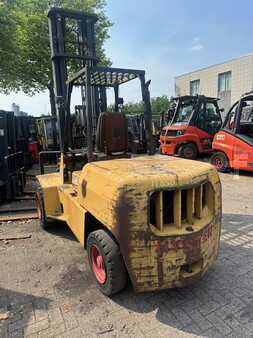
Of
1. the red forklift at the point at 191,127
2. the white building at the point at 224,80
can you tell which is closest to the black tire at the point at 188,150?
the red forklift at the point at 191,127

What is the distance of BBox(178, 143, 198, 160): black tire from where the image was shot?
38.8ft

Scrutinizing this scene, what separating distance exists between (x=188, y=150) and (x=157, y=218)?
9656 millimetres

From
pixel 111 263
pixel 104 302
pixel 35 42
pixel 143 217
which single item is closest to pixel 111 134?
pixel 143 217

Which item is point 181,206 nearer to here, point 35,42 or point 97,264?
point 97,264

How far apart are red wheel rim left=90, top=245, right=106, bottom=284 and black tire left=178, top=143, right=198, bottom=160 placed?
→ 922 cm

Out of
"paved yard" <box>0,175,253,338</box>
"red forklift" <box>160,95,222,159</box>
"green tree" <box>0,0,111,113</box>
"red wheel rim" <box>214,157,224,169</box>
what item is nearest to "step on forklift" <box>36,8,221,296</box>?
"paved yard" <box>0,175,253,338</box>

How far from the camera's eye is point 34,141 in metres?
13.3

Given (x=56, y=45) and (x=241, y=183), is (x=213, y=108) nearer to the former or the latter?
(x=241, y=183)

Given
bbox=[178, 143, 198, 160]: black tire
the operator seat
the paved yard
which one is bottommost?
the paved yard

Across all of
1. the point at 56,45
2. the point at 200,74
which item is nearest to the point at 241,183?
the point at 56,45

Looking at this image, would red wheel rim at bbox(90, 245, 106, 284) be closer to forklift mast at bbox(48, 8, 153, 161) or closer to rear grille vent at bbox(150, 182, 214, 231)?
rear grille vent at bbox(150, 182, 214, 231)

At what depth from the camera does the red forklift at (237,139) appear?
8.26 metres

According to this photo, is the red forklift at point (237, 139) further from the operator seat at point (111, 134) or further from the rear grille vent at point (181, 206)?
the rear grille vent at point (181, 206)

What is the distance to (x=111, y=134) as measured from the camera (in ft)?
12.3
